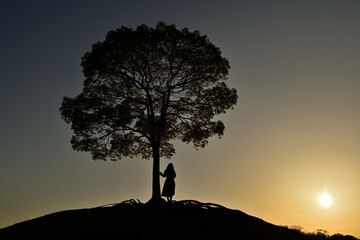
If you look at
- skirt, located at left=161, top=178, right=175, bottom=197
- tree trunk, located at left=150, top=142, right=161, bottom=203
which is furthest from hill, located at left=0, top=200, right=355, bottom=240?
tree trunk, located at left=150, top=142, right=161, bottom=203

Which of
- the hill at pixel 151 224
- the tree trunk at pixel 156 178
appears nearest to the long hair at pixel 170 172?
the hill at pixel 151 224

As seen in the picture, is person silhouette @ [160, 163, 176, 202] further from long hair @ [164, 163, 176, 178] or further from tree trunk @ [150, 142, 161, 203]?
tree trunk @ [150, 142, 161, 203]

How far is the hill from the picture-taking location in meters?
16.0

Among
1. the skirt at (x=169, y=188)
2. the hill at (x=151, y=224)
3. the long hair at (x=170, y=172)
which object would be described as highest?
the long hair at (x=170, y=172)

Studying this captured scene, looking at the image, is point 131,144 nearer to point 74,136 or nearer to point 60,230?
point 74,136

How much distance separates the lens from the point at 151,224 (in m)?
16.8

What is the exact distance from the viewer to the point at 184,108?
2800 cm

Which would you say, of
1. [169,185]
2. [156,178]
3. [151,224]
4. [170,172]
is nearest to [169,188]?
[169,185]

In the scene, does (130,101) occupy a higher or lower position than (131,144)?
higher

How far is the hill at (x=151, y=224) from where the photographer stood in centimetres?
1603

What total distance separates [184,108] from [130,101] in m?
4.20

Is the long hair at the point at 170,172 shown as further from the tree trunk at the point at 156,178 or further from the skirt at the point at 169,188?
the tree trunk at the point at 156,178

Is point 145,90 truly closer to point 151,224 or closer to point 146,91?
point 146,91

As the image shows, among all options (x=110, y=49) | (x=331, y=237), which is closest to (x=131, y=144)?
(x=110, y=49)
